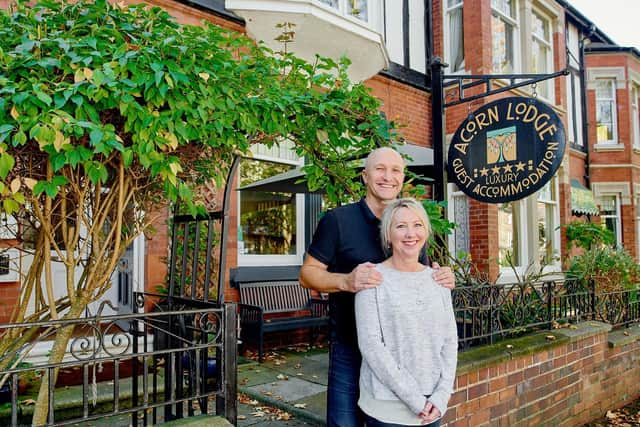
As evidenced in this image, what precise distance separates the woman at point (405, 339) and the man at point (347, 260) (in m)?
0.13

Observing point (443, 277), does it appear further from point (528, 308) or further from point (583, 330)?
point (583, 330)

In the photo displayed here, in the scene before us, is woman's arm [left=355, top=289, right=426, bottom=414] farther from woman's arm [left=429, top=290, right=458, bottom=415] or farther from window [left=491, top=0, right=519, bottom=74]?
window [left=491, top=0, right=519, bottom=74]

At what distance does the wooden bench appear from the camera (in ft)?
17.9

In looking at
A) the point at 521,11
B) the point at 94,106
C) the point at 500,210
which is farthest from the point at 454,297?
the point at 521,11

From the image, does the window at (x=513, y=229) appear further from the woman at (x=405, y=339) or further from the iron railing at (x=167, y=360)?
the woman at (x=405, y=339)

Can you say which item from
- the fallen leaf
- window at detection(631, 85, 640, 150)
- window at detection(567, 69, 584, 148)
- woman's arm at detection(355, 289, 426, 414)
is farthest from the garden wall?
window at detection(631, 85, 640, 150)

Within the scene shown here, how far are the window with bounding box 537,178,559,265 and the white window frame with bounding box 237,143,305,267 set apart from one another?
6715mm

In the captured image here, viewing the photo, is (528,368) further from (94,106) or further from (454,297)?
(94,106)

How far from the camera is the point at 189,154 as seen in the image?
2.41 metres

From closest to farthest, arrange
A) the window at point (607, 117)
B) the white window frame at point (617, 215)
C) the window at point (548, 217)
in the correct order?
the window at point (548, 217) < the window at point (607, 117) < the white window frame at point (617, 215)

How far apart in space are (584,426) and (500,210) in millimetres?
5752

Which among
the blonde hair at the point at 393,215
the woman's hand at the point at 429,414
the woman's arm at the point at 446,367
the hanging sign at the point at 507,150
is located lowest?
the woman's hand at the point at 429,414

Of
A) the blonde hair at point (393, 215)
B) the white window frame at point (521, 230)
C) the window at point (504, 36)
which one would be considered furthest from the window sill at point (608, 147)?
the blonde hair at point (393, 215)

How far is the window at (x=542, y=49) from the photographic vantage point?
37.4 ft
